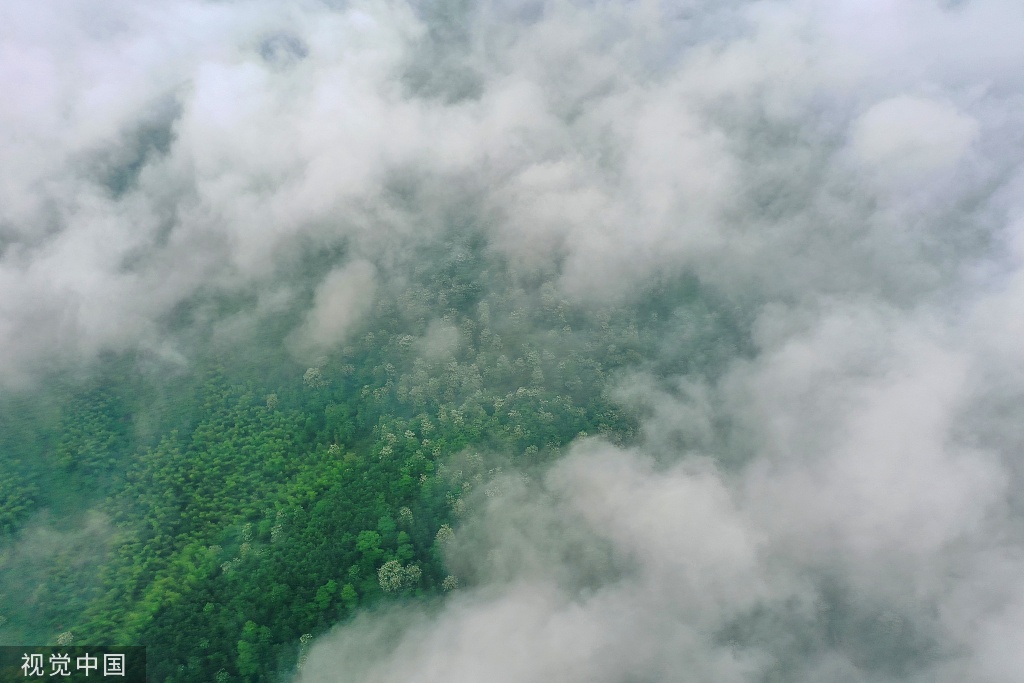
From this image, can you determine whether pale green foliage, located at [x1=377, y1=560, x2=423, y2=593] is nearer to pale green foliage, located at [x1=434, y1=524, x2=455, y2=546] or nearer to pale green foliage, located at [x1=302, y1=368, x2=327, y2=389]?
pale green foliage, located at [x1=434, y1=524, x2=455, y2=546]

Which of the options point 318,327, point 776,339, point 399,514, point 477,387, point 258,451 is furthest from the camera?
point 776,339

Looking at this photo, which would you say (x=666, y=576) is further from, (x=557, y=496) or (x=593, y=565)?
(x=557, y=496)

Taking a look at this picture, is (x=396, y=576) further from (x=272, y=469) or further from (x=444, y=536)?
(x=272, y=469)

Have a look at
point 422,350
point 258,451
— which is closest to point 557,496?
point 422,350

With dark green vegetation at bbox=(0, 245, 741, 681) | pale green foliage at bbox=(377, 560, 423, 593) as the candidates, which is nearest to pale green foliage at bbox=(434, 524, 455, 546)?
dark green vegetation at bbox=(0, 245, 741, 681)

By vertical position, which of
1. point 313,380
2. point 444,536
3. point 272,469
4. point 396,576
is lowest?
point 396,576

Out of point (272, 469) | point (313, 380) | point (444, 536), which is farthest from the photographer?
point (313, 380)

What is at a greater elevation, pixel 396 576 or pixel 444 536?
pixel 444 536

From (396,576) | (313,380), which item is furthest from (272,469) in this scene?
(396,576)
